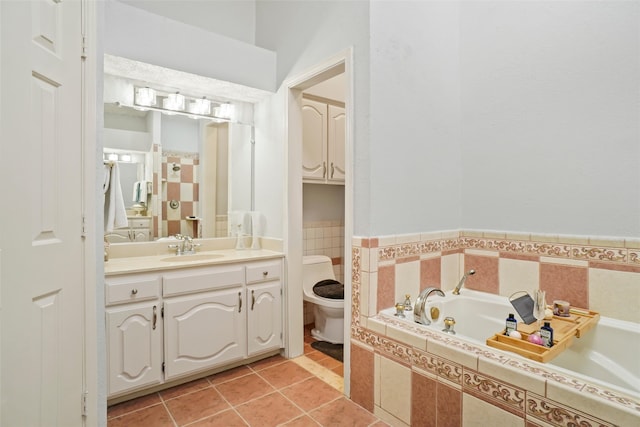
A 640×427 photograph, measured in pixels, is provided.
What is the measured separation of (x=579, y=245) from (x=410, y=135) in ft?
3.70

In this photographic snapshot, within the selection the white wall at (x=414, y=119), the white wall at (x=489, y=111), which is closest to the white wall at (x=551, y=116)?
the white wall at (x=489, y=111)

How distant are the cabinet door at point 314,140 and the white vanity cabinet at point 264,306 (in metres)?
0.97

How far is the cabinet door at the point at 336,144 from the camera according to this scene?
→ 10.8 feet

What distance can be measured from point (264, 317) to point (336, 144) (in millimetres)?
1735

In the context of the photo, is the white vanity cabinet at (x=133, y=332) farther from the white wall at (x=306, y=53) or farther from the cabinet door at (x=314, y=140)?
the cabinet door at (x=314, y=140)

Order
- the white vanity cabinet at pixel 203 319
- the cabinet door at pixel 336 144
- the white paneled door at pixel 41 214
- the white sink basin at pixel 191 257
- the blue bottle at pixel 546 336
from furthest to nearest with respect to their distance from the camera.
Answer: the cabinet door at pixel 336 144 < the white sink basin at pixel 191 257 < the white vanity cabinet at pixel 203 319 < the blue bottle at pixel 546 336 < the white paneled door at pixel 41 214

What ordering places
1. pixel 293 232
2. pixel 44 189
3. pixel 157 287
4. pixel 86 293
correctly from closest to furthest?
pixel 44 189 → pixel 86 293 → pixel 157 287 → pixel 293 232

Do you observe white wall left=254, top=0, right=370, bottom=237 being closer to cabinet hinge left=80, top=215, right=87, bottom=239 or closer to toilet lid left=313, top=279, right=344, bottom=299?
toilet lid left=313, top=279, right=344, bottom=299

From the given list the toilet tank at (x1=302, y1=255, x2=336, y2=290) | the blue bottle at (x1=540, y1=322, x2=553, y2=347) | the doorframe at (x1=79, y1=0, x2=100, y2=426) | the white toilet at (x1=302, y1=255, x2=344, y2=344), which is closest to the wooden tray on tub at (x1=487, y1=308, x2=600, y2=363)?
the blue bottle at (x1=540, y1=322, x2=553, y2=347)

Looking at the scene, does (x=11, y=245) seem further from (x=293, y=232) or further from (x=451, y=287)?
(x=451, y=287)

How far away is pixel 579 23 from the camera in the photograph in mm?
1916

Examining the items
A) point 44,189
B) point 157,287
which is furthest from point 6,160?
point 157,287

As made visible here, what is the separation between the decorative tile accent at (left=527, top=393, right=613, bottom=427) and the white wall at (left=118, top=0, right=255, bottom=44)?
322 cm

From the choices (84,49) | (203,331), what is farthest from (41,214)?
(203,331)
